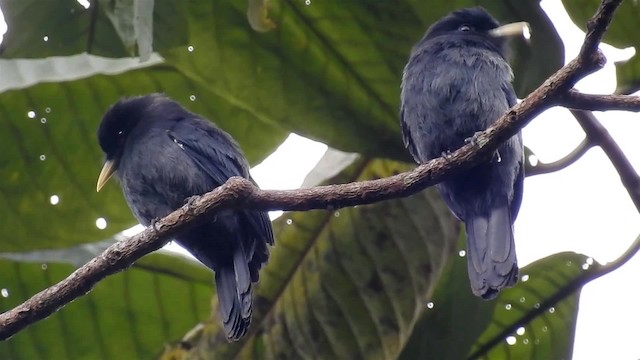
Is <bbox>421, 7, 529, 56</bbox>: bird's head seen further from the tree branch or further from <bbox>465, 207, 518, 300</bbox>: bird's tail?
the tree branch

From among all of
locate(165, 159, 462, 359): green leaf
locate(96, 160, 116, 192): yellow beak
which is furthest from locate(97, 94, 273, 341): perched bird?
locate(165, 159, 462, 359): green leaf

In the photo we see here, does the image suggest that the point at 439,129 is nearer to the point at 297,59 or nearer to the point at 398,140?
the point at 398,140

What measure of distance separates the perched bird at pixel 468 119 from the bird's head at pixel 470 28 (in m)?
0.02

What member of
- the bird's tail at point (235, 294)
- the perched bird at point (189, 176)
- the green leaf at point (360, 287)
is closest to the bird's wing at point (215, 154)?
the perched bird at point (189, 176)

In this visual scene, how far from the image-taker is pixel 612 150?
3.71 metres

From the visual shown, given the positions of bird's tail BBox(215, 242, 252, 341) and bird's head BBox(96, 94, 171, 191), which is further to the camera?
bird's head BBox(96, 94, 171, 191)

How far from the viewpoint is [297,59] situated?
413 cm

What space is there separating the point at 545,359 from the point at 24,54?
2368mm

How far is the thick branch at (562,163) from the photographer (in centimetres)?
388

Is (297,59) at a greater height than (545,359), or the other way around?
(297,59)

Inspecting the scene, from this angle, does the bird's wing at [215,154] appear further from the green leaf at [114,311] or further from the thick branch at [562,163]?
the thick branch at [562,163]

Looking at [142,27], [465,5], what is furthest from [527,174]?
[142,27]

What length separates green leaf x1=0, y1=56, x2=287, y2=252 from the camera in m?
4.30

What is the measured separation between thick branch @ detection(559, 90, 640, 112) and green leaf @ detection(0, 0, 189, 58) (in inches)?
64.0
